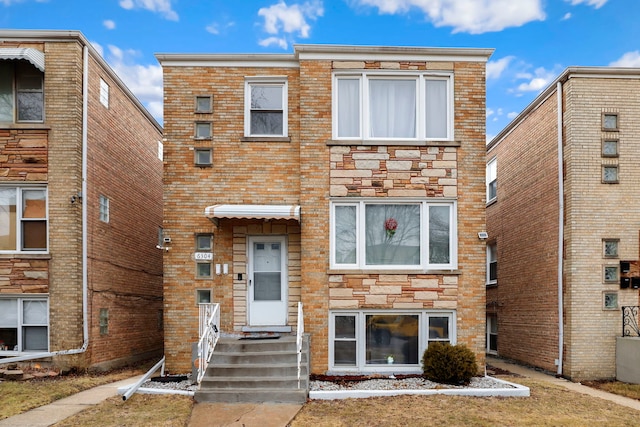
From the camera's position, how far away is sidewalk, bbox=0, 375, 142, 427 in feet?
21.7

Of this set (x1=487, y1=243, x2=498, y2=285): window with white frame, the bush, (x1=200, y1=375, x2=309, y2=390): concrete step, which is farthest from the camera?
(x1=487, y1=243, x2=498, y2=285): window with white frame

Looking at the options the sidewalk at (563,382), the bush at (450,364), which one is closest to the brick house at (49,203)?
the bush at (450,364)

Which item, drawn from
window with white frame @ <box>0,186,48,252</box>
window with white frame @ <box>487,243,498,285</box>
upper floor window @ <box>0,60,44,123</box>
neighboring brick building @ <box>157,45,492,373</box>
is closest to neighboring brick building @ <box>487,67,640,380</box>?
neighboring brick building @ <box>157,45,492,373</box>

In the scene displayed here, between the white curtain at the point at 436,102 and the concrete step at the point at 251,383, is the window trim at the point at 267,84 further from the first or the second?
the concrete step at the point at 251,383

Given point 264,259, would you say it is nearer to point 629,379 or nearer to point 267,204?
point 267,204

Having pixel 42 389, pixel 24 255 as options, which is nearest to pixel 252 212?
pixel 42 389

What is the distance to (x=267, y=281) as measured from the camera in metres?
10.1

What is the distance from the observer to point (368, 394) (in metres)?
7.91

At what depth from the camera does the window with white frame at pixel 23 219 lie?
10188mm

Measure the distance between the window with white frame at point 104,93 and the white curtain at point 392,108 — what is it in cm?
646

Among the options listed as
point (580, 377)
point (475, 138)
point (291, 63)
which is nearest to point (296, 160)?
point (291, 63)

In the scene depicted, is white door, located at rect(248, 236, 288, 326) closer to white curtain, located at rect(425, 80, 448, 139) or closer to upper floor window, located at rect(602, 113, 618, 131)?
white curtain, located at rect(425, 80, 448, 139)

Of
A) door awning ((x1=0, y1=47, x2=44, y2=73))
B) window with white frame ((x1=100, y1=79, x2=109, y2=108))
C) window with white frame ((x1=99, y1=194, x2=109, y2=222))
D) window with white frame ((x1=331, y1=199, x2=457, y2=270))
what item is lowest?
window with white frame ((x1=331, y1=199, x2=457, y2=270))

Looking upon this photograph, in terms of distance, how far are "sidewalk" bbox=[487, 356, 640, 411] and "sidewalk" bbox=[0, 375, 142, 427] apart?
8666 millimetres
